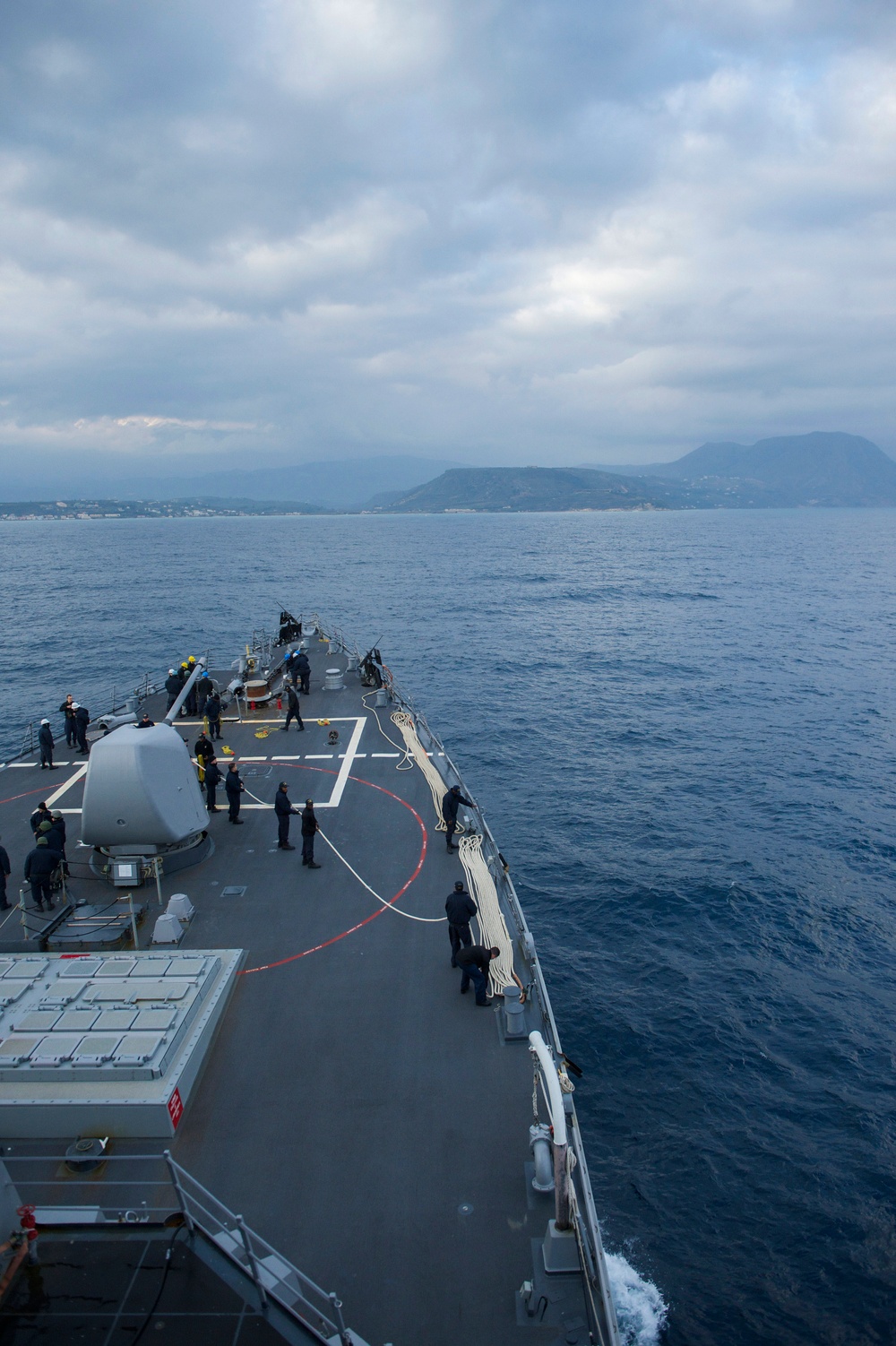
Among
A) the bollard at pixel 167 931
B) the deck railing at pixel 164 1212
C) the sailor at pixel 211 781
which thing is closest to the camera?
the deck railing at pixel 164 1212

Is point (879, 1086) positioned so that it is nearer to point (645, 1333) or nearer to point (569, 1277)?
point (645, 1333)

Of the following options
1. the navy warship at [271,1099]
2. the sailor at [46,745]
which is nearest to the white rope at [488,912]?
the navy warship at [271,1099]

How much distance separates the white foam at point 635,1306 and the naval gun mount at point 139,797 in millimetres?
10021

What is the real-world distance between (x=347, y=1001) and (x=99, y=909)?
4.94 meters

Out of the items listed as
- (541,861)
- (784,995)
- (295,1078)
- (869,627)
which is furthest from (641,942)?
(869,627)

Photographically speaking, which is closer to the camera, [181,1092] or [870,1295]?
[181,1092]

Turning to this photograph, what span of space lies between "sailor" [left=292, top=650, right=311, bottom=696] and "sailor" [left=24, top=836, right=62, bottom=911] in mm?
14020

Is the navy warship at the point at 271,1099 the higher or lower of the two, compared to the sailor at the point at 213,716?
lower

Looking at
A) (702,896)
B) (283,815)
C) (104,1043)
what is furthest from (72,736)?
(702,896)

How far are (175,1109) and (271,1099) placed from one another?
45.5 inches

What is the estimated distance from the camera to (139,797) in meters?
13.8

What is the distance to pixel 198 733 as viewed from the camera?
23797 mm

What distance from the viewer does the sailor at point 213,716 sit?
73.8ft

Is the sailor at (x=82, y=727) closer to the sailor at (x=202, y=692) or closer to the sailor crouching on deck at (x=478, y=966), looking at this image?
the sailor at (x=202, y=692)
